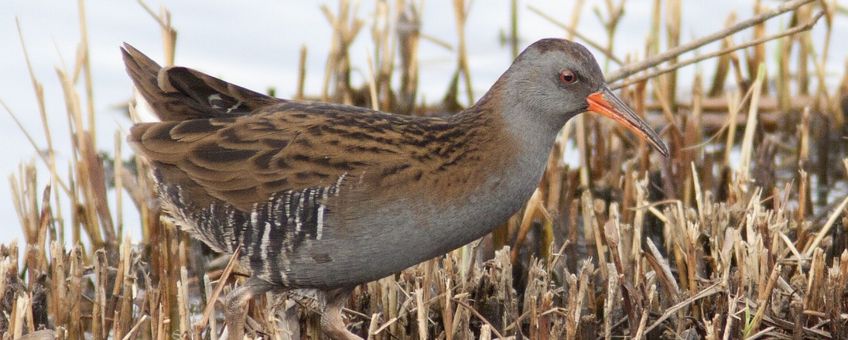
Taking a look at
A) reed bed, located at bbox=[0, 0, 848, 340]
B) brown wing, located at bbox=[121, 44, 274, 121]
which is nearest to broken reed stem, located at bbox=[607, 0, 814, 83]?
reed bed, located at bbox=[0, 0, 848, 340]

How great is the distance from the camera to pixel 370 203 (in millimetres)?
3686

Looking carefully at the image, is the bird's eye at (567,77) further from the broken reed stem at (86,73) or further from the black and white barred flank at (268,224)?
the broken reed stem at (86,73)

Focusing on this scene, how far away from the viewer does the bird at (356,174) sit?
12.1 ft

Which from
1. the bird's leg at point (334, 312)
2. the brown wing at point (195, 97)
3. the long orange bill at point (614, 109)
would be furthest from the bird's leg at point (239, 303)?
the long orange bill at point (614, 109)

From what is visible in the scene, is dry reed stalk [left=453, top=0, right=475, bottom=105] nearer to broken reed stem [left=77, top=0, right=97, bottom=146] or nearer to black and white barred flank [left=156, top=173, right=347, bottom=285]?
Answer: broken reed stem [left=77, top=0, right=97, bottom=146]

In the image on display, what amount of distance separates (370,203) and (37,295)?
1.06m

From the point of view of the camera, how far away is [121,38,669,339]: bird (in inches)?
145

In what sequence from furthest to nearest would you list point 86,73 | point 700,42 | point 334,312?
1. point 86,73
2. point 700,42
3. point 334,312

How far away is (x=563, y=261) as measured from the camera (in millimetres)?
4426

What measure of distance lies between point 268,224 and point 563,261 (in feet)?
3.38

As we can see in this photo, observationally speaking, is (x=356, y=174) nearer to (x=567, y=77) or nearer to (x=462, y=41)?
(x=567, y=77)

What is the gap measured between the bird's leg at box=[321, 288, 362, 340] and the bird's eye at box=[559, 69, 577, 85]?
794 mm

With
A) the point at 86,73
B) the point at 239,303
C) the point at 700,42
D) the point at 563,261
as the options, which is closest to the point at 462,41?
the point at 700,42

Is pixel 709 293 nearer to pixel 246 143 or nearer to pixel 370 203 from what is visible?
pixel 370 203
